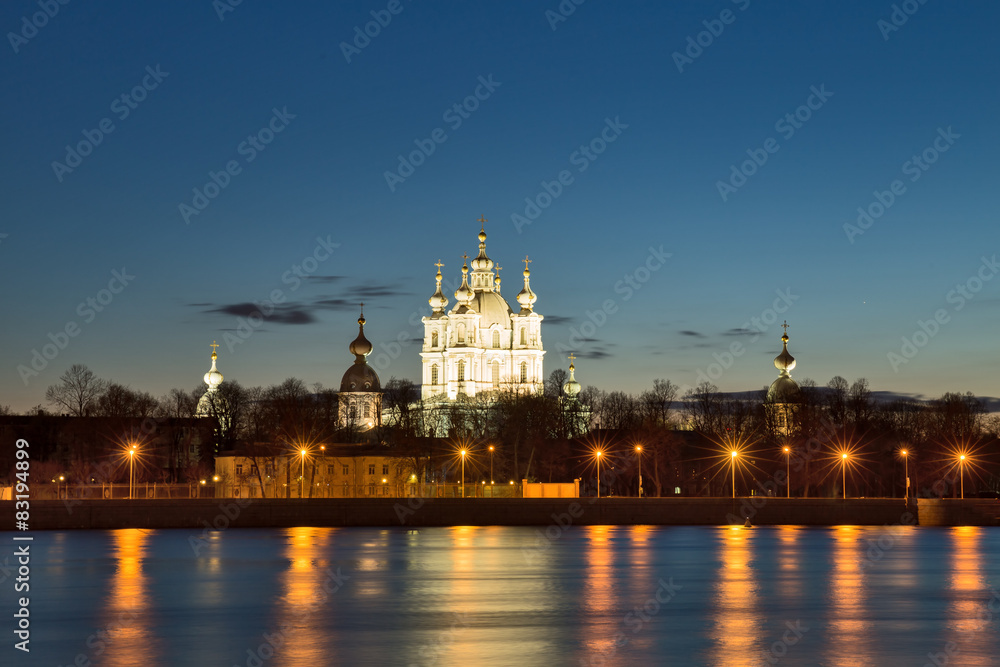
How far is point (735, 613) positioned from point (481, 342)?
119 metres

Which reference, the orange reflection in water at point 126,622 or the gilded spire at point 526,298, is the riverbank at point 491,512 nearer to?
the orange reflection in water at point 126,622

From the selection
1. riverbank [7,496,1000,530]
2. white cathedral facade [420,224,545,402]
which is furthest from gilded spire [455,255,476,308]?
riverbank [7,496,1000,530]

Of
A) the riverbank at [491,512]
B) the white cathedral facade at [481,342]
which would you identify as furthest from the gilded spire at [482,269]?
the riverbank at [491,512]

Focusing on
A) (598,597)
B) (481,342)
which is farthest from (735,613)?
(481,342)

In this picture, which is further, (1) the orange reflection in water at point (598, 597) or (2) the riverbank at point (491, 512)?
(2) the riverbank at point (491, 512)

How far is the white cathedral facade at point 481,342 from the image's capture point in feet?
490

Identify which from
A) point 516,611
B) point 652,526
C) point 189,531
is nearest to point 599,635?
point 516,611

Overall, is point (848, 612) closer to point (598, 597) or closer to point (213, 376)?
point (598, 597)

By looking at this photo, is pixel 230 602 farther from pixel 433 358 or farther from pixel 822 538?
pixel 433 358

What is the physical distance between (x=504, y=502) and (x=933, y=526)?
933 inches

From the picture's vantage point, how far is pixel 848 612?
32750 mm

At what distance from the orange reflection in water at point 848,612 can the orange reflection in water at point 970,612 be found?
1.65 m

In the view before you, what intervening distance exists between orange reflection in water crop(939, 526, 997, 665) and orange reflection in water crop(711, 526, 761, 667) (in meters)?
3.63

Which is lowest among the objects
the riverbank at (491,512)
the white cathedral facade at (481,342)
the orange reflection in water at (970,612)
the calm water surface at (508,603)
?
the orange reflection in water at (970,612)
